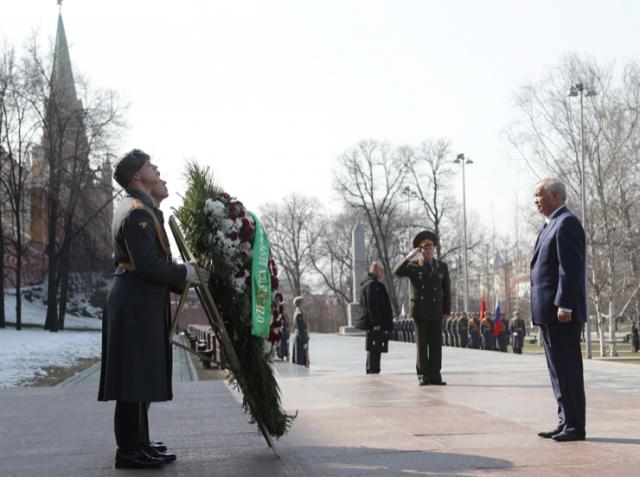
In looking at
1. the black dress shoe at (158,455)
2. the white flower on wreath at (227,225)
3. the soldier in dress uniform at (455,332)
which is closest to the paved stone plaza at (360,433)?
the black dress shoe at (158,455)

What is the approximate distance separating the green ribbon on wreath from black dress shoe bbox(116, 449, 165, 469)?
0.96 m

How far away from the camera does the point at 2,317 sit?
41469 mm

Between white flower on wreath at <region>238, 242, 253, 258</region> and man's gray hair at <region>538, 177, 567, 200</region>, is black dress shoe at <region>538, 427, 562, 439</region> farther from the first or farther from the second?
white flower on wreath at <region>238, 242, 253, 258</region>

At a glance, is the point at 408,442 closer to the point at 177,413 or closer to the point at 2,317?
the point at 177,413

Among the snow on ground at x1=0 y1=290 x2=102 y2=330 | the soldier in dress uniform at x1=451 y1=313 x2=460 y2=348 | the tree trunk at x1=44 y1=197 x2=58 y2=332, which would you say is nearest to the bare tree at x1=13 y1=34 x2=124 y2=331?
the tree trunk at x1=44 y1=197 x2=58 y2=332

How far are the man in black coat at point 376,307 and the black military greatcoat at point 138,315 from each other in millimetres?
7742

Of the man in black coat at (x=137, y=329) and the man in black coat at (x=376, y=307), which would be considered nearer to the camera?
the man in black coat at (x=137, y=329)

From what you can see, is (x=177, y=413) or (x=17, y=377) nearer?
(x=177, y=413)

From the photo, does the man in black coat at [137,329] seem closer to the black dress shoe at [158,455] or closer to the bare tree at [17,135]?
the black dress shoe at [158,455]

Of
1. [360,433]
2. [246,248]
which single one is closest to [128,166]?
[246,248]

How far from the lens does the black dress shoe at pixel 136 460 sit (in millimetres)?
5270

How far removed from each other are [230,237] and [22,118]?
3730cm

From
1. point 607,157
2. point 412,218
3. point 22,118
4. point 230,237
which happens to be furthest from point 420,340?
point 412,218

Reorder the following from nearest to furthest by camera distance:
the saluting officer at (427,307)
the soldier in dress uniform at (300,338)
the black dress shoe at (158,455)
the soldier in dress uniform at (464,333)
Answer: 1. the black dress shoe at (158,455)
2. the saluting officer at (427,307)
3. the soldier in dress uniform at (300,338)
4. the soldier in dress uniform at (464,333)
